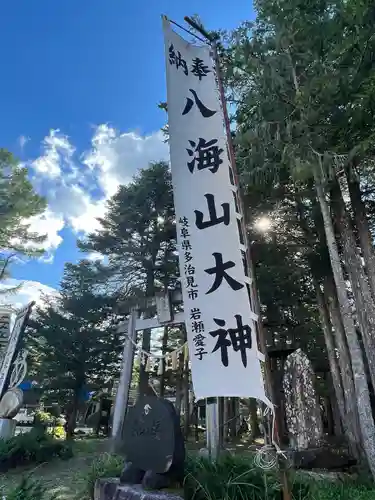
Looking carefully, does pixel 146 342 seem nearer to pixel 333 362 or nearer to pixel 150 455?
pixel 333 362

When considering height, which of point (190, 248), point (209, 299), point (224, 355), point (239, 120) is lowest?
point (224, 355)

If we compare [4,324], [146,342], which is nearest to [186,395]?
[146,342]

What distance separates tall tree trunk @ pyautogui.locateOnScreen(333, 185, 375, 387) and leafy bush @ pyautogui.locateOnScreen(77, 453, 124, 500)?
17.3 feet

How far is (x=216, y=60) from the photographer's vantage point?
4.40 m

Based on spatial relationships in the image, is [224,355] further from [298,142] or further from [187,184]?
[298,142]

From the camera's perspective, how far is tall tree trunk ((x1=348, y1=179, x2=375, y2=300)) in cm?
757

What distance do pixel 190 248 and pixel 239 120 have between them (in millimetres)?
6168

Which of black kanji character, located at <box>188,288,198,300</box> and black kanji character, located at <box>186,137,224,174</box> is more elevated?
black kanji character, located at <box>186,137,224,174</box>

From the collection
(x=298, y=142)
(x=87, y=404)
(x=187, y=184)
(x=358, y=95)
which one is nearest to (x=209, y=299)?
(x=187, y=184)

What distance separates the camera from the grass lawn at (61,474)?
562 centimetres

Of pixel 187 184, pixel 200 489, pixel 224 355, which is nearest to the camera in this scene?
pixel 224 355

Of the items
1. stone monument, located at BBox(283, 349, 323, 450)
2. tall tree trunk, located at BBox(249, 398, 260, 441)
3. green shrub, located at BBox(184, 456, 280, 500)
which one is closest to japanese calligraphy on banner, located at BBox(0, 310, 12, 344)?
tall tree trunk, located at BBox(249, 398, 260, 441)

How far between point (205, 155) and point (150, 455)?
11.8ft

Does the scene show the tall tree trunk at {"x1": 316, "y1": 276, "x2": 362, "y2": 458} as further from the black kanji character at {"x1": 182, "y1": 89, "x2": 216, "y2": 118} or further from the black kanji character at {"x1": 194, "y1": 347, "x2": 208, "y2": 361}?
the black kanji character at {"x1": 182, "y1": 89, "x2": 216, "y2": 118}
